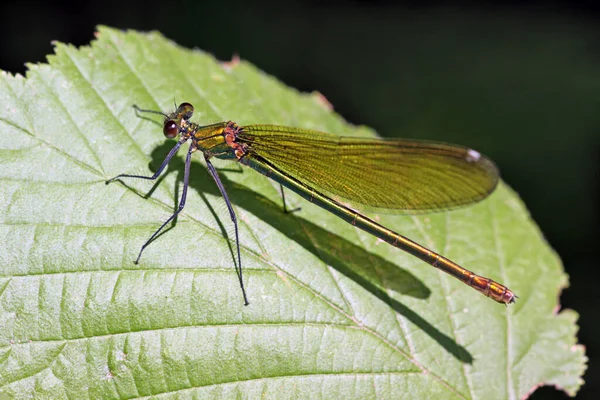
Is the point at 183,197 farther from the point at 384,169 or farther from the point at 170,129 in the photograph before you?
the point at 384,169

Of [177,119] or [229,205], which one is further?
[177,119]

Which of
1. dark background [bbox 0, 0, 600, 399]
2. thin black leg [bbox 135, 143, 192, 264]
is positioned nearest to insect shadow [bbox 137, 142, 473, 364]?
thin black leg [bbox 135, 143, 192, 264]

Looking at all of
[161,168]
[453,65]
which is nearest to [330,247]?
[161,168]

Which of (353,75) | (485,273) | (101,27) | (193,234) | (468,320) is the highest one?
(353,75)

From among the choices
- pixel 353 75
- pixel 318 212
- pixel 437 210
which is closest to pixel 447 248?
pixel 437 210

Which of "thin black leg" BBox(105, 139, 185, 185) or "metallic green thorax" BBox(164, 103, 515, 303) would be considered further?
"metallic green thorax" BBox(164, 103, 515, 303)

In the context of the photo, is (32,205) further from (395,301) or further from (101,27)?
(395,301)

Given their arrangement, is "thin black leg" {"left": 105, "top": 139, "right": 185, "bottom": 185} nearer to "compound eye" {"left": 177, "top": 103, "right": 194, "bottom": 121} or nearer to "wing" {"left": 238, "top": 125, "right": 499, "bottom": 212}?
"compound eye" {"left": 177, "top": 103, "right": 194, "bottom": 121}
